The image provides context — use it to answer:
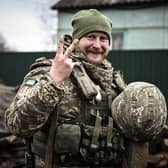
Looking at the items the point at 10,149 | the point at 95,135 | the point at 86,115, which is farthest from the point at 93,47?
the point at 10,149

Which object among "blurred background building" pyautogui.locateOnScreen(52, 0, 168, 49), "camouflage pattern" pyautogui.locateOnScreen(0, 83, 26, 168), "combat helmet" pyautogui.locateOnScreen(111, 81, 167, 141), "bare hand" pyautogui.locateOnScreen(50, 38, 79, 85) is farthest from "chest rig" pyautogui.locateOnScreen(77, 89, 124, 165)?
"blurred background building" pyautogui.locateOnScreen(52, 0, 168, 49)

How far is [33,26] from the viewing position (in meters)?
24.7

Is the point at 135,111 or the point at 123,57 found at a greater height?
the point at 123,57

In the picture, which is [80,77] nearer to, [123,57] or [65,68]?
[65,68]

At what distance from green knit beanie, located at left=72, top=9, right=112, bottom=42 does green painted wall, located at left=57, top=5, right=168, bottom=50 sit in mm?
11939

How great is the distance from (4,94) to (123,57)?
10.7 ft

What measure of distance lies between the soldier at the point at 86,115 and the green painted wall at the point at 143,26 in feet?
39.3

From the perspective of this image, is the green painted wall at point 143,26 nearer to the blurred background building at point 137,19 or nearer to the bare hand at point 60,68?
the blurred background building at point 137,19

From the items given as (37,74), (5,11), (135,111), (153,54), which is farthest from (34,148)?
(5,11)

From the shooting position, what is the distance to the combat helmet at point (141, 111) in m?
2.56

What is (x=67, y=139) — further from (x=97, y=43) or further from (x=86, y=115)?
(x=97, y=43)

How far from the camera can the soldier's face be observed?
2848 mm

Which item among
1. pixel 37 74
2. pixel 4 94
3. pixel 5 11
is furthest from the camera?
pixel 5 11

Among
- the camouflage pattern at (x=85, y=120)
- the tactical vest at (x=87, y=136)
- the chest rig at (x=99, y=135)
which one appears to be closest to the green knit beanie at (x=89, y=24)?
the camouflage pattern at (x=85, y=120)
